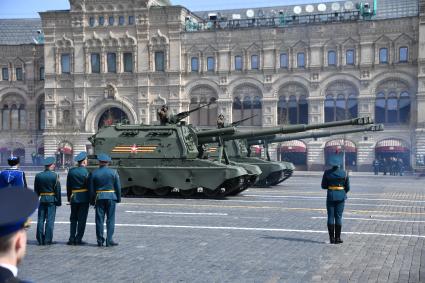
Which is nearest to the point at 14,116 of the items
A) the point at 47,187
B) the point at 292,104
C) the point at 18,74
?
the point at 18,74

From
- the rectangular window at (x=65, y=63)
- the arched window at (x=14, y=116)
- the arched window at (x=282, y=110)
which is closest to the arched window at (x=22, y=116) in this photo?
the arched window at (x=14, y=116)

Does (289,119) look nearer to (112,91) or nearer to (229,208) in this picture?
(112,91)

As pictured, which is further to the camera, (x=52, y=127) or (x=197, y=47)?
(x=52, y=127)

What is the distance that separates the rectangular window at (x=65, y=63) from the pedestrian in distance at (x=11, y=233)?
174 ft

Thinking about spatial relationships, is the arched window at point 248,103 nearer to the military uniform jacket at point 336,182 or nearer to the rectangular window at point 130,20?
the rectangular window at point 130,20

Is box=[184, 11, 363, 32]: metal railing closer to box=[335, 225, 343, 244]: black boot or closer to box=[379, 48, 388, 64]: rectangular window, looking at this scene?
box=[379, 48, 388, 64]: rectangular window

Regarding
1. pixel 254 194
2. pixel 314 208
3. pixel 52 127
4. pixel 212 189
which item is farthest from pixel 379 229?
pixel 52 127

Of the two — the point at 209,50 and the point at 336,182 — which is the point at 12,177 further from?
the point at 209,50

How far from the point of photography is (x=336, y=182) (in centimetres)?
1159

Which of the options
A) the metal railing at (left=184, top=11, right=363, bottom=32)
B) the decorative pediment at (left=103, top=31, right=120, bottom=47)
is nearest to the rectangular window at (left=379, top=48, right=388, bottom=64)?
the metal railing at (left=184, top=11, right=363, bottom=32)

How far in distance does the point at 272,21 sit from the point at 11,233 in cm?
5027

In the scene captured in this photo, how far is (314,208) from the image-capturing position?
17.8 m

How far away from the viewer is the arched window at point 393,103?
154ft

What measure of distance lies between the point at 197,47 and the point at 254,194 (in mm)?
29605
